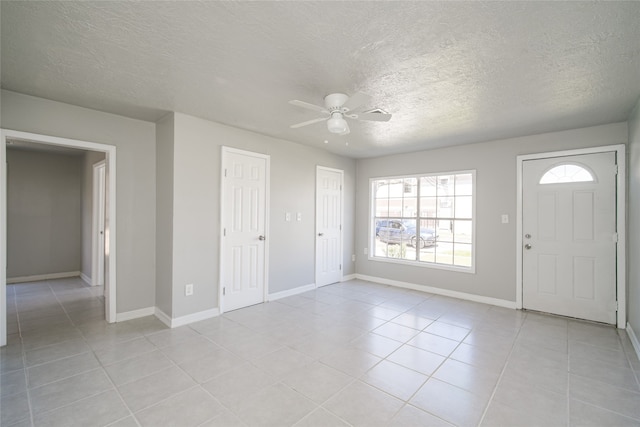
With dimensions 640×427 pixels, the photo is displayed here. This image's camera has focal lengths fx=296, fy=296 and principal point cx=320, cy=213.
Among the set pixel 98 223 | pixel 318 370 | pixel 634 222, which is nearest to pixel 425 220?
pixel 634 222

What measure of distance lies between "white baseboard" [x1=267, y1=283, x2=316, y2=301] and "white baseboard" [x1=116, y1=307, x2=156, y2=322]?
155 centimetres

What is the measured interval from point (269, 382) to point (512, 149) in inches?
172

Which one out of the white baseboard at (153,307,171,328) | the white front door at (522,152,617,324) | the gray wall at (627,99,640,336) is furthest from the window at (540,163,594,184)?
the white baseboard at (153,307,171,328)

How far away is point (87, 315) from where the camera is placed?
3.77 meters

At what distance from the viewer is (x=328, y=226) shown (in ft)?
18.1

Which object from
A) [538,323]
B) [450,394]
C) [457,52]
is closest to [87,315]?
[450,394]

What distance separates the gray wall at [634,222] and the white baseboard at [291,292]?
13.0 ft

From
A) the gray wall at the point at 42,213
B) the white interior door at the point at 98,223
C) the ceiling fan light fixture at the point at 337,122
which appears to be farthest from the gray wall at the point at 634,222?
the gray wall at the point at 42,213

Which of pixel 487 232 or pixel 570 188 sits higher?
pixel 570 188

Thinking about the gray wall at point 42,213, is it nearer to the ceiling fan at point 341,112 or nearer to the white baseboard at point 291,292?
the white baseboard at point 291,292

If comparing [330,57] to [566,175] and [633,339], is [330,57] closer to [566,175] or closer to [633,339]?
[566,175]

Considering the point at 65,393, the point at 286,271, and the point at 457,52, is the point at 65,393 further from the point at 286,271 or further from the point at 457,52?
the point at 457,52

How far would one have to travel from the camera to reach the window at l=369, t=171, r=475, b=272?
4.86 m

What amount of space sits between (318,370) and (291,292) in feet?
7.62
